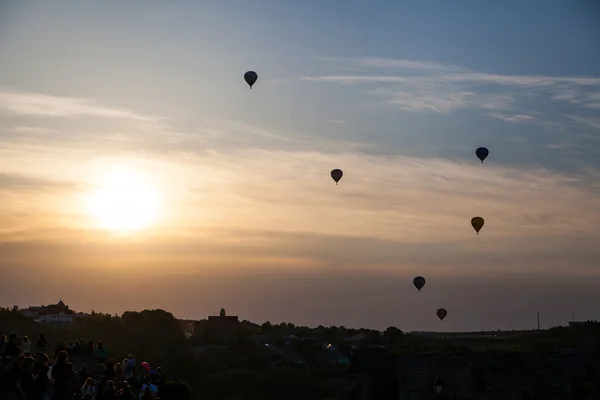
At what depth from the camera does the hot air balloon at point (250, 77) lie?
59125 millimetres

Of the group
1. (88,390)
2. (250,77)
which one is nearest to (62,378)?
(88,390)

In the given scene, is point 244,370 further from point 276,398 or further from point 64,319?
point 64,319

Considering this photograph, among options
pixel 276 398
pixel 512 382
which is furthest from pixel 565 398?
pixel 276 398

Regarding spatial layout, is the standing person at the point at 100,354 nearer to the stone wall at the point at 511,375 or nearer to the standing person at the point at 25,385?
the standing person at the point at 25,385

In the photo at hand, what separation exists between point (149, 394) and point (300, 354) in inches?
3401

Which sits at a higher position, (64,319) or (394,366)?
(64,319)

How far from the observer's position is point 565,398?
1615 inches

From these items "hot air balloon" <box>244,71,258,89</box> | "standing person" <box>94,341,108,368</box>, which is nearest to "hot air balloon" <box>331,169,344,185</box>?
"hot air balloon" <box>244,71,258,89</box>

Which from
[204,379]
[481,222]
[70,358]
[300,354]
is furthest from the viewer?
[300,354]

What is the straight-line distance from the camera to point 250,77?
59.5 metres

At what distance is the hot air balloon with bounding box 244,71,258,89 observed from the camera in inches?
2328

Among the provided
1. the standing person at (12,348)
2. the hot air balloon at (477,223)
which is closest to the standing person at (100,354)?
the standing person at (12,348)

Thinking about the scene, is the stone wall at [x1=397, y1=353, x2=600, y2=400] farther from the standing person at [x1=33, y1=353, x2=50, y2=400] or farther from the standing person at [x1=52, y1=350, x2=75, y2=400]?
the standing person at [x1=33, y1=353, x2=50, y2=400]

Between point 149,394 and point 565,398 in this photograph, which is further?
point 565,398
